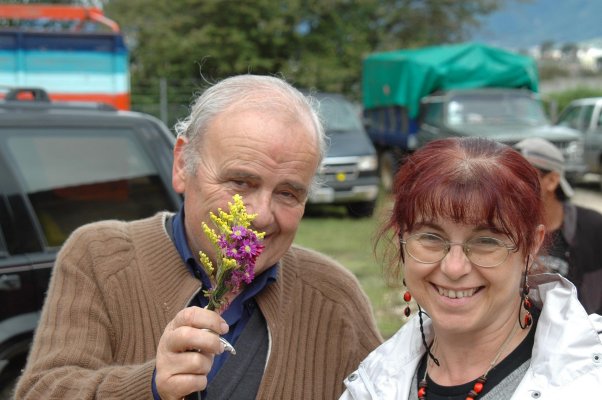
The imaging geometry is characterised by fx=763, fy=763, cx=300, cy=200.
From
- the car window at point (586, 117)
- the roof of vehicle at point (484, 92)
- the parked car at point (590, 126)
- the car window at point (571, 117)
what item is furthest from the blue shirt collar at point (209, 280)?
the car window at point (571, 117)

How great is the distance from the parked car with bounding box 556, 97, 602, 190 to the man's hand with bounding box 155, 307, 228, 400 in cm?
1511

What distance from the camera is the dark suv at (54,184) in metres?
3.33

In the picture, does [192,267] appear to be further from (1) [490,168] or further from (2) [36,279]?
(2) [36,279]

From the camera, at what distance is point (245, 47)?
2006 cm

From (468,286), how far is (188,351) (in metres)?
0.63

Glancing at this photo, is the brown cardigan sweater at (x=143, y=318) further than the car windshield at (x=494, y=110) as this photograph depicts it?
No

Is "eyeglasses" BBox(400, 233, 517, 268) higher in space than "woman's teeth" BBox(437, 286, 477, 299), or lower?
higher

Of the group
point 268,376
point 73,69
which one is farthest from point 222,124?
point 73,69

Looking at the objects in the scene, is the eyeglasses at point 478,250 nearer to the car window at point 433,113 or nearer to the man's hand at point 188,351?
the man's hand at point 188,351

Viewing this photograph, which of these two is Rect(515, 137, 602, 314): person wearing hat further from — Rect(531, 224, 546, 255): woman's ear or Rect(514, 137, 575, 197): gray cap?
Rect(531, 224, 546, 255): woman's ear

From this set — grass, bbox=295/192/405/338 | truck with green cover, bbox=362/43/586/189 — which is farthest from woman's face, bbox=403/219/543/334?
truck with green cover, bbox=362/43/586/189

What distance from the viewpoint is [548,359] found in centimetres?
160

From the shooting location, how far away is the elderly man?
6.27 ft

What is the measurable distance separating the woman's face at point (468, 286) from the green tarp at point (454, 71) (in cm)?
1284
